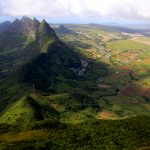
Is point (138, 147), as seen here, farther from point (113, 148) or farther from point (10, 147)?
point (10, 147)

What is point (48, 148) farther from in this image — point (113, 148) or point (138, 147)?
point (138, 147)

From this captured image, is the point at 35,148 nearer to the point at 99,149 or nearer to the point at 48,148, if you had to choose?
the point at 48,148

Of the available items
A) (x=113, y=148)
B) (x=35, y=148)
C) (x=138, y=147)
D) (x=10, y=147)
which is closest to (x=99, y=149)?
(x=113, y=148)

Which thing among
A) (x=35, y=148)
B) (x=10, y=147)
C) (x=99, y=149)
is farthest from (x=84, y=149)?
(x=10, y=147)

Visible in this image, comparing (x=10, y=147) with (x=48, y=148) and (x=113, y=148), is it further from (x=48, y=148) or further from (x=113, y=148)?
(x=113, y=148)

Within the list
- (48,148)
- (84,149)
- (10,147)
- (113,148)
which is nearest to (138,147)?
(113,148)

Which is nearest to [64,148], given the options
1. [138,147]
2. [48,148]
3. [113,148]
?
[48,148]
